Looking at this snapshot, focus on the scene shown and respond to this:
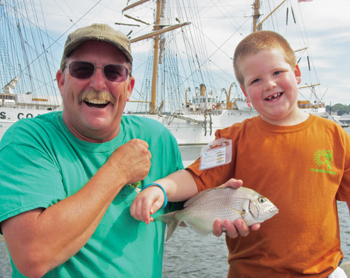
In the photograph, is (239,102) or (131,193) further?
(239,102)

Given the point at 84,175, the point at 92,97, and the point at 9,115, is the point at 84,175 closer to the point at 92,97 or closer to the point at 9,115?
the point at 92,97

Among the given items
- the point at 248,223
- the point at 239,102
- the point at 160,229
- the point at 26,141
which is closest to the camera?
the point at 26,141

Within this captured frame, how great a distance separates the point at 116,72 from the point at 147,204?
891 millimetres

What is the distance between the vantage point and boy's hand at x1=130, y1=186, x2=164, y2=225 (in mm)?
1630

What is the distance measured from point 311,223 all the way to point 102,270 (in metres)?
1.32

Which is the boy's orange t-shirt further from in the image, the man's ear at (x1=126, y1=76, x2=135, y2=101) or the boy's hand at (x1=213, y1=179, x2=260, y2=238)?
the man's ear at (x1=126, y1=76, x2=135, y2=101)

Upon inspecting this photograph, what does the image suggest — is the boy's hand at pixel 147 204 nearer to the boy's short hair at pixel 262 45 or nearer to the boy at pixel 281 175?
the boy at pixel 281 175

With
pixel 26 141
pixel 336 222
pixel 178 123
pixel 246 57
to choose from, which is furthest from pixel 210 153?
pixel 178 123

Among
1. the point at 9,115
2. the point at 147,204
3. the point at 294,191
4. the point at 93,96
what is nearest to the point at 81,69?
the point at 93,96

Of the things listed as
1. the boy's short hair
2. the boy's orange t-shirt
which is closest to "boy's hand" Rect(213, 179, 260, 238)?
the boy's orange t-shirt

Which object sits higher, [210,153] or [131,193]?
[210,153]

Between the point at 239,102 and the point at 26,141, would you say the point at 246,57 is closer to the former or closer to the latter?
the point at 26,141

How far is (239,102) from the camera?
3594 cm

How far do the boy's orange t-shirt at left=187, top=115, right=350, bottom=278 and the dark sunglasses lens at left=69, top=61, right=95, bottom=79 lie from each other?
949mm
